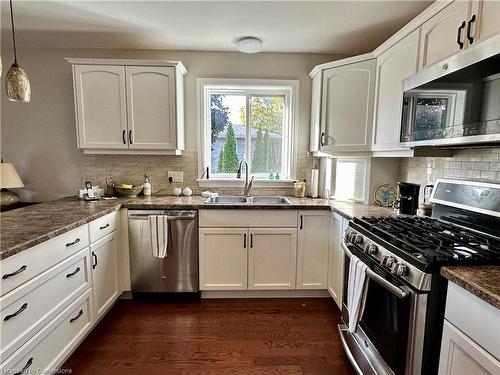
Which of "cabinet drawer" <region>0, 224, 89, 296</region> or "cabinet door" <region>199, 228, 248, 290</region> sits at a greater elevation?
"cabinet drawer" <region>0, 224, 89, 296</region>

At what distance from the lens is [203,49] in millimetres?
2723

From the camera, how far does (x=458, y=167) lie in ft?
5.77

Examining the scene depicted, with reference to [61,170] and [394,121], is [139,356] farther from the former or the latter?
[394,121]

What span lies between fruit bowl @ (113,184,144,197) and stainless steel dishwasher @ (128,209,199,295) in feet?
1.28

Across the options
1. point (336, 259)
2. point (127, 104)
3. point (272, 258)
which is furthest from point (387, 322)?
point (127, 104)

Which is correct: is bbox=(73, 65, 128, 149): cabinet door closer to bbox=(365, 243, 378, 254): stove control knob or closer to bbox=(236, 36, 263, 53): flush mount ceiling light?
bbox=(236, 36, 263, 53): flush mount ceiling light

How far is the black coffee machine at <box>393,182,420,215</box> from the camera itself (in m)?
2.03

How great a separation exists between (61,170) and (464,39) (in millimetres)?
3505

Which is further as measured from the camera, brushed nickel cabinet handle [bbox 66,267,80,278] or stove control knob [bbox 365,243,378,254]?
brushed nickel cabinet handle [bbox 66,267,80,278]

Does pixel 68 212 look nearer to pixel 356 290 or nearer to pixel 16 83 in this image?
pixel 16 83

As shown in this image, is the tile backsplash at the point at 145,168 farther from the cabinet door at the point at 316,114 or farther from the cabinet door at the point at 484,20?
the cabinet door at the point at 484,20

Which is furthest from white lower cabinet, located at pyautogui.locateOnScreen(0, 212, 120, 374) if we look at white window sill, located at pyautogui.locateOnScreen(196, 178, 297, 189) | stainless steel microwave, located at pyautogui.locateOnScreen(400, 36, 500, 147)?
stainless steel microwave, located at pyautogui.locateOnScreen(400, 36, 500, 147)

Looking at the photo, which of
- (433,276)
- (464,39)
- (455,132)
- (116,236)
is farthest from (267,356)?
(464,39)

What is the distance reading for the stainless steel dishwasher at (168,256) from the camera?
2326 mm
